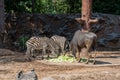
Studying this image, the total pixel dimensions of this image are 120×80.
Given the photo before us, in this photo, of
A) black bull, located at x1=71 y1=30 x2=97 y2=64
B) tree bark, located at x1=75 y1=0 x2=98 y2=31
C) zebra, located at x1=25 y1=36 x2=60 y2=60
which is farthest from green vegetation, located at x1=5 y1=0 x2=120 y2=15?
black bull, located at x1=71 y1=30 x2=97 y2=64

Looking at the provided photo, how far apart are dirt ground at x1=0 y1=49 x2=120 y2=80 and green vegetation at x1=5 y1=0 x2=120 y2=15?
28.5 feet

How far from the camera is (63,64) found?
1566cm

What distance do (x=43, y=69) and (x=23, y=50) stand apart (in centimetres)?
722

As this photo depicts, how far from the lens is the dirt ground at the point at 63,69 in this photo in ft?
42.1

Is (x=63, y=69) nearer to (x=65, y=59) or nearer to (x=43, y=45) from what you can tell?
(x=65, y=59)

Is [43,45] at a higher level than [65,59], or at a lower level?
higher

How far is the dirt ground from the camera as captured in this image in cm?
1284

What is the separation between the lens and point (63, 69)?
14.7 m

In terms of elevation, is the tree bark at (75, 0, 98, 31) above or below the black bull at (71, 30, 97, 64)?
above

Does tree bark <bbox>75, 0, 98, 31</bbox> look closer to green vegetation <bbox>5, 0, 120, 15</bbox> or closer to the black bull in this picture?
the black bull

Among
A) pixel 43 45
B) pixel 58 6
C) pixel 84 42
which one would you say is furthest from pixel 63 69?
pixel 58 6

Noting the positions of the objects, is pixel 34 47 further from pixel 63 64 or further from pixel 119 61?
pixel 119 61

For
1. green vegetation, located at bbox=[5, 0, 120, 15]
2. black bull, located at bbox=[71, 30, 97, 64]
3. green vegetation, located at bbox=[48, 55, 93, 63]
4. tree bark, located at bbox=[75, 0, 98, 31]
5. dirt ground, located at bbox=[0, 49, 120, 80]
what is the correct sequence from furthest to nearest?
green vegetation, located at bbox=[5, 0, 120, 15] < tree bark, located at bbox=[75, 0, 98, 31] < green vegetation, located at bbox=[48, 55, 93, 63] < black bull, located at bbox=[71, 30, 97, 64] < dirt ground, located at bbox=[0, 49, 120, 80]

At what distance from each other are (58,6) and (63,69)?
14462 millimetres
